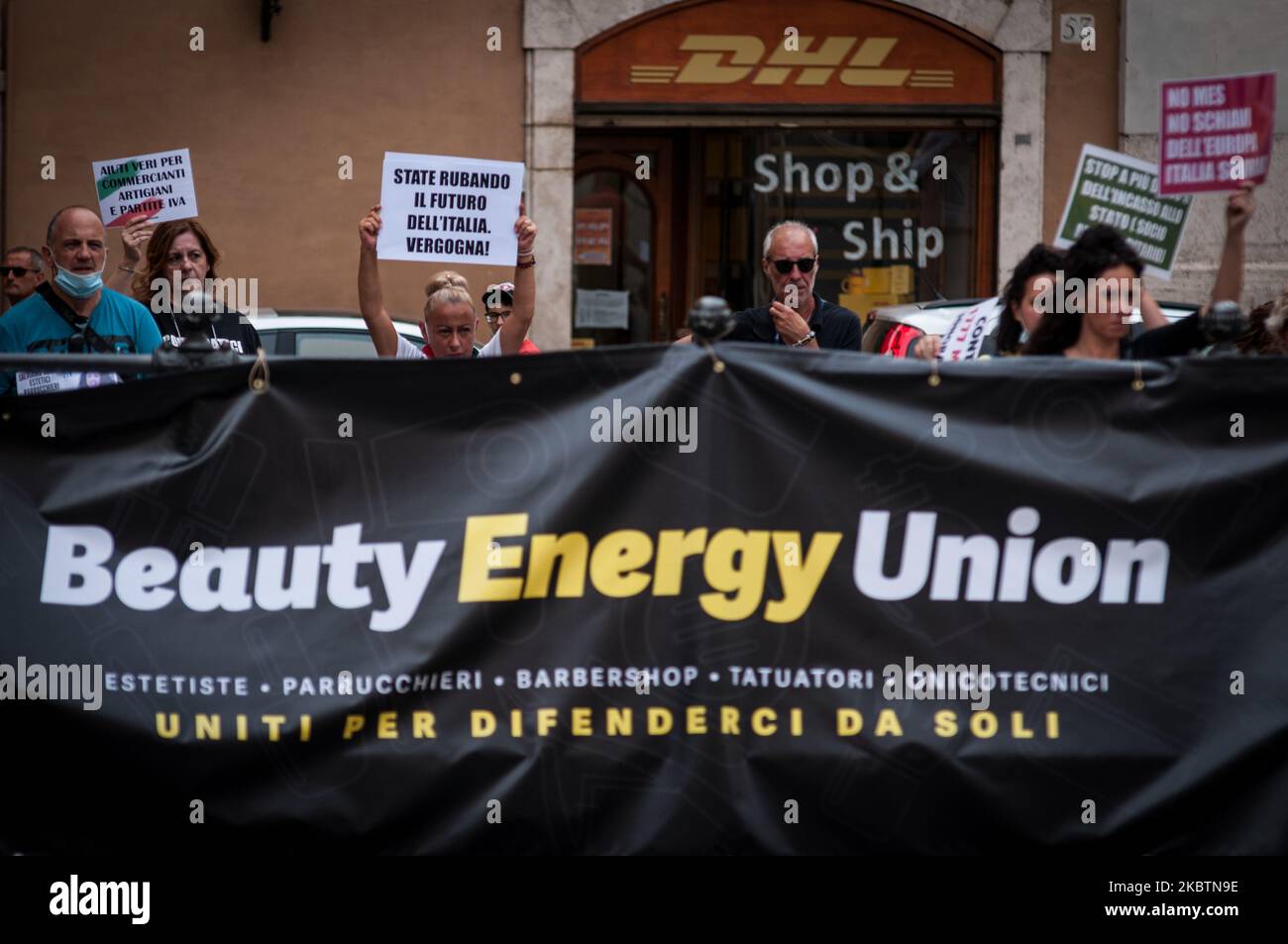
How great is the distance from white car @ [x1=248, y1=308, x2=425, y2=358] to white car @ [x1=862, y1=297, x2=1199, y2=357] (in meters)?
2.96

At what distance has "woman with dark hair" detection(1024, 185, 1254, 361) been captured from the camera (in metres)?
4.95

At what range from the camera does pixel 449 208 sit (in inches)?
238

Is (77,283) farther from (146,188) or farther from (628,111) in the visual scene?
(628,111)

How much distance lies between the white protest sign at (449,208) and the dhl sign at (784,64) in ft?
24.9

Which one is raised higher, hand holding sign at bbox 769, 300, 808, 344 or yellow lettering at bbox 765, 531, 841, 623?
hand holding sign at bbox 769, 300, 808, 344

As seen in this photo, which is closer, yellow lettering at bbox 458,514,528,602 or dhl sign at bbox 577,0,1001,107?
yellow lettering at bbox 458,514,528,602

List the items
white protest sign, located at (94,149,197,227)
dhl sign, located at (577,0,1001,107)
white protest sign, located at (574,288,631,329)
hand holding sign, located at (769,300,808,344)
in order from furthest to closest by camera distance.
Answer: white protest sign, located at (574,288,631,329) < dhl sign, located at (577,0,1001,107) < white protest sign, located at (94,149,197,227) < hand holding sign, located at (769,300,808,344)

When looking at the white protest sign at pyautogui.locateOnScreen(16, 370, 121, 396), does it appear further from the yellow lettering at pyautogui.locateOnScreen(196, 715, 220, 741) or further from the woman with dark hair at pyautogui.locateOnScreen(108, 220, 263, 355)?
the yellow lettering at pyautogui.locateOnScreen(196, 715, 220, 741)

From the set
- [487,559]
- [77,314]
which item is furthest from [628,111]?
[487,559]

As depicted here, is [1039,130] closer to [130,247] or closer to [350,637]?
[130,247]

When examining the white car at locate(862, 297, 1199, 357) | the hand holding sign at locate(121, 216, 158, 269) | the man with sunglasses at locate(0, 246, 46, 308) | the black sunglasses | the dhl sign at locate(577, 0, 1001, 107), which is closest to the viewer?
the black sunglasses

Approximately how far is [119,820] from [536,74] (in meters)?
9.85

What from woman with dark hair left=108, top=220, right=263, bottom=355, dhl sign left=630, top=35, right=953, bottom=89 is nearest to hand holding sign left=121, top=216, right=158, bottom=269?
woman with dark hair left=108, top=220, right=263, bottom=355
